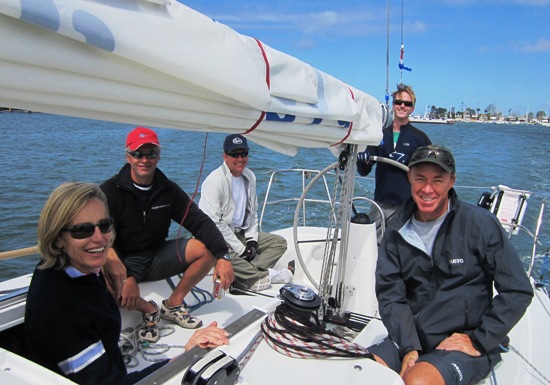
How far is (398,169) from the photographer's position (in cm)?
348

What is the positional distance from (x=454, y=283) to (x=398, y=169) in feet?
5.75

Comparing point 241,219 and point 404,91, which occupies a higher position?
point 404,91

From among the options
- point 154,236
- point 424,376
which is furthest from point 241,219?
point 424,376

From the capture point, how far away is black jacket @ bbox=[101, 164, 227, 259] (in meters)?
2.45

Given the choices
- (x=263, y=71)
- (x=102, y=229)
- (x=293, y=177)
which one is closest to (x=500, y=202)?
(x=263, y=71)

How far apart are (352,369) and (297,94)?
0.98 meters

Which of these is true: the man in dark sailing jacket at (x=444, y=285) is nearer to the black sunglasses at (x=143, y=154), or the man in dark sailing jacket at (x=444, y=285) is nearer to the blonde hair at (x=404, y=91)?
the black sunglasses at (x=143, y=154)

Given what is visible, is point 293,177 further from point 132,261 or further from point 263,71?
point 263,71

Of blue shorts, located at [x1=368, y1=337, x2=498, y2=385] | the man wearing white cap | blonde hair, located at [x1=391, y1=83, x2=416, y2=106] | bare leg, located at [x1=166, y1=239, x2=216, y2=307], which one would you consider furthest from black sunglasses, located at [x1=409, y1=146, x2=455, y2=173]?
blonde hair, located at [x1=391, y1=83, x2=416, y2=106]

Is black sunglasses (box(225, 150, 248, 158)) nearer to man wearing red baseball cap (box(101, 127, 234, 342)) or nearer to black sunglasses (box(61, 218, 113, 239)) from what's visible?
man wearing red baseball cap (box(101, 127, 234, 342))

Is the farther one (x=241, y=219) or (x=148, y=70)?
(x=241, y=219)

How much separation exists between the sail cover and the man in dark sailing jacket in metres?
0.62

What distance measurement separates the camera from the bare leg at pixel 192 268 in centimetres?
252

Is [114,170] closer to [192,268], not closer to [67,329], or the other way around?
[192,268]
